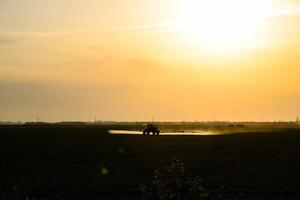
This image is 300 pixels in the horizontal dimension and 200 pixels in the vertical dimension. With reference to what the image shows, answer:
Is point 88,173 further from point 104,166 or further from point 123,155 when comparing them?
point 123,155

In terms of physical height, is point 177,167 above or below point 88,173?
above

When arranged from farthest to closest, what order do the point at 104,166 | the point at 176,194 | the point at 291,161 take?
the point at 291,161 → the point at 104,166 → the point at 176,194

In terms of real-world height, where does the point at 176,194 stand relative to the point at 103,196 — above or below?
above

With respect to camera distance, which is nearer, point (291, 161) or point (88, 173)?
point (88, 173)

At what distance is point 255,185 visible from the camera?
27938mm

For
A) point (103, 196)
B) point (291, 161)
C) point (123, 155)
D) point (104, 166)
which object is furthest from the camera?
point (123, 155)

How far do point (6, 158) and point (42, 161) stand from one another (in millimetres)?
4395

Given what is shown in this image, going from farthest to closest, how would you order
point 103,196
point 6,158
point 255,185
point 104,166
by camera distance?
point 6,158
point 104,166
point 255,185
point 103,196

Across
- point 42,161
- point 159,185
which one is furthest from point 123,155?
point 159,185

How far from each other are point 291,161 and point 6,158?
2433 cm

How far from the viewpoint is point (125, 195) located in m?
25.0

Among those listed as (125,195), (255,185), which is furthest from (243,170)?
(125,195)

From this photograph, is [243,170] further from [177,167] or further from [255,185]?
[177,167]

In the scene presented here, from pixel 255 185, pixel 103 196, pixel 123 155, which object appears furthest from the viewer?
pixel 123 155
